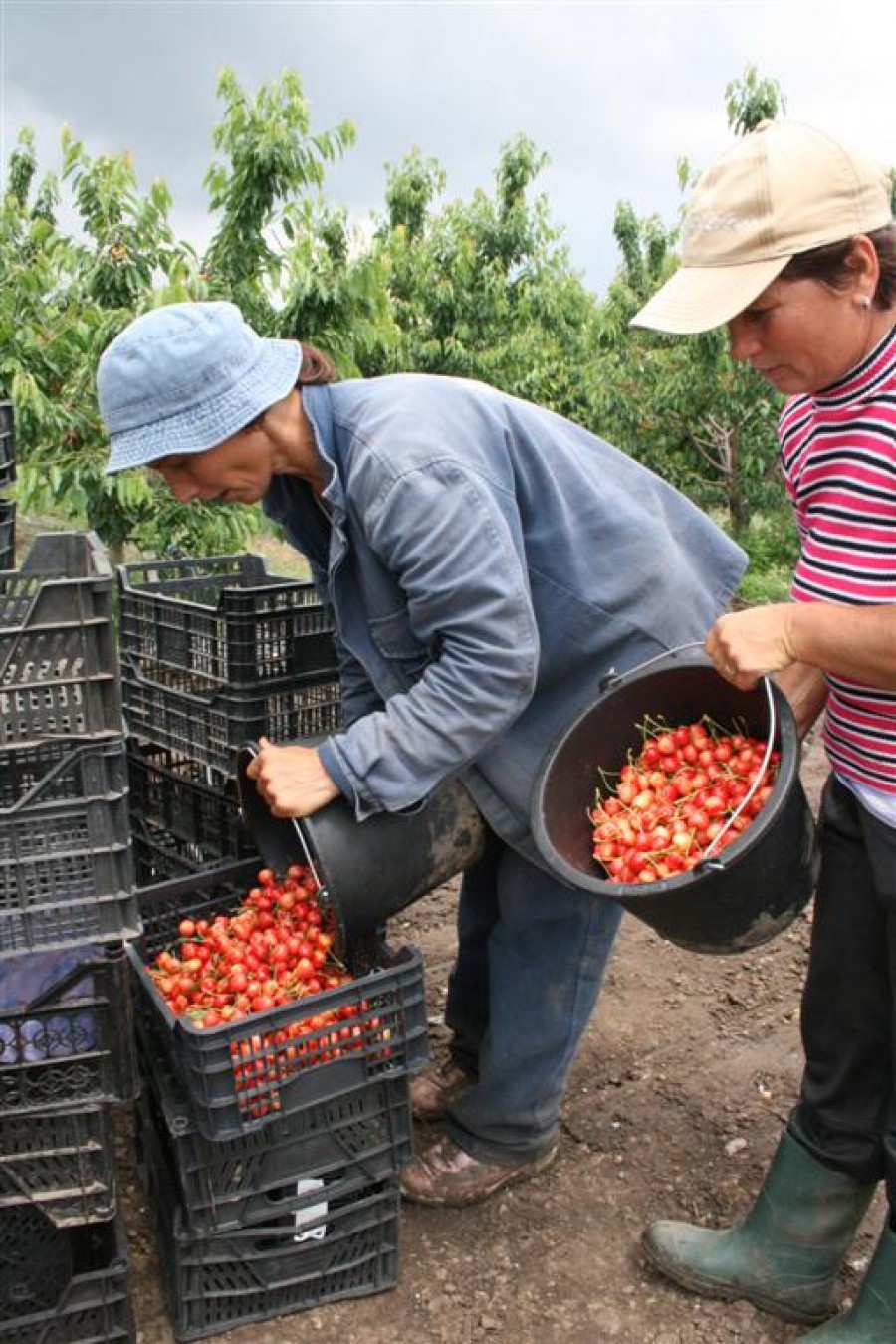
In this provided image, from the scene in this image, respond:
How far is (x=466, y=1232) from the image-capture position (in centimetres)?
250

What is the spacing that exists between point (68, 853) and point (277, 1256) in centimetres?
100

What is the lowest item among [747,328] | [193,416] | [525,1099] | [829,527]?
[525,1099]

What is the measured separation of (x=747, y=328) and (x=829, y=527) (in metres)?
0.36

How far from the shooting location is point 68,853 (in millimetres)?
1767

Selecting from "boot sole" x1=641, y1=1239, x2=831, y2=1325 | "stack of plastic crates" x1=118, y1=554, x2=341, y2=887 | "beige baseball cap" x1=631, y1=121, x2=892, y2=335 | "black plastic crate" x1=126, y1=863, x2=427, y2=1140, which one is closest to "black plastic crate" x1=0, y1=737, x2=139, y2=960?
"black plastic crate" x1=126, y1=863, x2=427, y2=1140

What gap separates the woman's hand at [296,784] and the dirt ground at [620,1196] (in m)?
1.07

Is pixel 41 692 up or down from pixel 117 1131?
up

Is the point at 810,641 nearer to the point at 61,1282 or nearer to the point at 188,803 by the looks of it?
the point at 61,1282

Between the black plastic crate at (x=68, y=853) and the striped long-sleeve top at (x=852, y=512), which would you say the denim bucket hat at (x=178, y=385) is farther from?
the striped long-sleeve top at (x=852, y=512)

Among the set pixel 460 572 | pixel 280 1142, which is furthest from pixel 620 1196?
pixel 460 572

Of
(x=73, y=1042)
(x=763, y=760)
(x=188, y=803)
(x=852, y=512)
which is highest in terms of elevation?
(x=852, y=512)

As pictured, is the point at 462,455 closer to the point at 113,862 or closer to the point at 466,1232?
the point at 113,862

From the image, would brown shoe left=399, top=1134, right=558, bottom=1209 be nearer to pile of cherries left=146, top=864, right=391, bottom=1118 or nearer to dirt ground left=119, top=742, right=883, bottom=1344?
dirt ground left=119, top=742, right=883, bottom=1344

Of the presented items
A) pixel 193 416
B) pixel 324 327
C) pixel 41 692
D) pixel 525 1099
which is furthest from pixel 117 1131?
pixel 324 327
